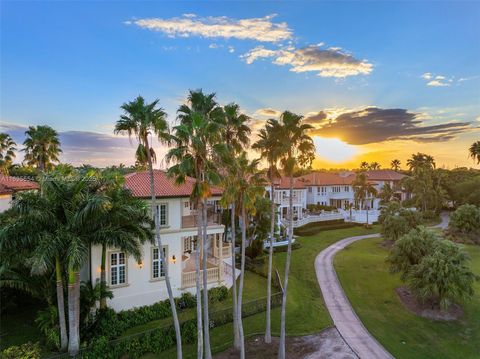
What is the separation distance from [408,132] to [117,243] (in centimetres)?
4947

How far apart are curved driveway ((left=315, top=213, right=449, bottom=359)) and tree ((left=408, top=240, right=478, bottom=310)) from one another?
5716mm

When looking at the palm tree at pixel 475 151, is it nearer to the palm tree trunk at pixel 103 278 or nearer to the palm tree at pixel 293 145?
the palm tree at pixel 293 145

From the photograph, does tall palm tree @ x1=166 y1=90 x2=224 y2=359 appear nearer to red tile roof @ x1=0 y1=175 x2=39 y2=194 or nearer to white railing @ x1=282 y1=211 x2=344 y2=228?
red tile roof @ x1=0 y1=175 x2=39 y2=194

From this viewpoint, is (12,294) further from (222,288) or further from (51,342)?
(222,288)

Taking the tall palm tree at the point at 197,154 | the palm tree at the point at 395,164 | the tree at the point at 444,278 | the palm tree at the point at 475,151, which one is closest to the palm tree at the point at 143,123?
the tall palm tree at the point at 197,154

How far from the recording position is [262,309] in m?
22.7

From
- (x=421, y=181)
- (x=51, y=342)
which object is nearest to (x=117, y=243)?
(x=51, y=342)

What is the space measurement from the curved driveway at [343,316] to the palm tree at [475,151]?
40.6 meters

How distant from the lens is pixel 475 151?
56.6 metres

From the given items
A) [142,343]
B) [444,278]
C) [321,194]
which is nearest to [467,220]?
[321,194]

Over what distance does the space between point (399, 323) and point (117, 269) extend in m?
20.5

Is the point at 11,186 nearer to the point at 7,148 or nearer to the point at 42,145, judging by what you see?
the point at 42,145

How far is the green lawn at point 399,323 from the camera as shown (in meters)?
18.6

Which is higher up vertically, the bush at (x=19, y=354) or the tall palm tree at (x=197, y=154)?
the tall palm tree at (x=197, y=154)
